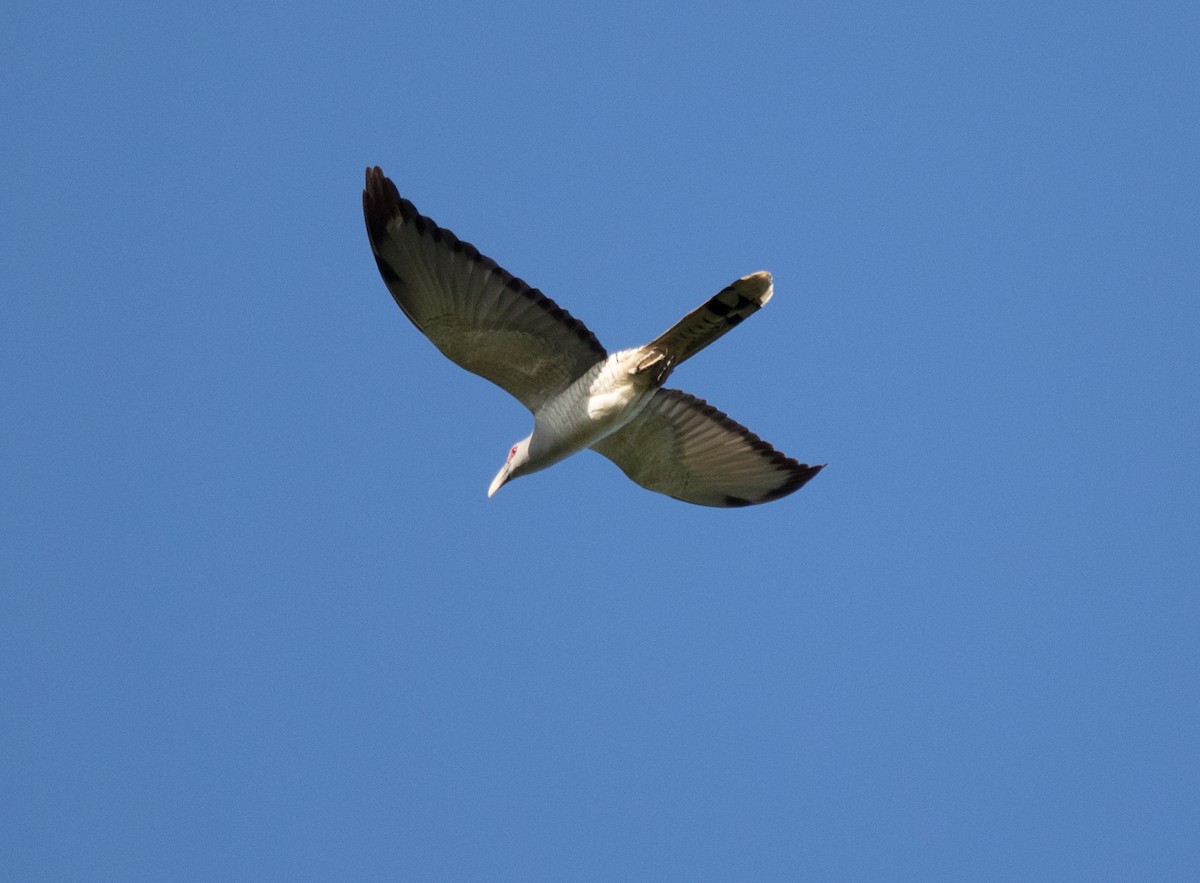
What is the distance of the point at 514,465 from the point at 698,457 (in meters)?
1.89

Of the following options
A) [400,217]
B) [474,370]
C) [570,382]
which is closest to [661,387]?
[570,382]

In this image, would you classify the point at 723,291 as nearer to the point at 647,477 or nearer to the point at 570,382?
the point at 570,382

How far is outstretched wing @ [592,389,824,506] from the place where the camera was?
13055 millimetres

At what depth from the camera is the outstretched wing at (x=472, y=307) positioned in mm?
11203

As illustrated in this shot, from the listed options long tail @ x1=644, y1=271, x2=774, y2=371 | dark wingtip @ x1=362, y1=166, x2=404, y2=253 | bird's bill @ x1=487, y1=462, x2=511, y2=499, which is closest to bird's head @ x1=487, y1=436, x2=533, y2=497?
bird's bill @ x1=487, y1=462, x2=511, y2=499

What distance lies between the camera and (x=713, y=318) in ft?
38.6

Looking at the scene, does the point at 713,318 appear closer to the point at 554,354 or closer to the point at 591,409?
the point at 591,409

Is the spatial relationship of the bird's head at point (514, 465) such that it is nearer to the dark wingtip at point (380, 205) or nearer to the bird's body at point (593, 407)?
the bird's body at point (593, 407)

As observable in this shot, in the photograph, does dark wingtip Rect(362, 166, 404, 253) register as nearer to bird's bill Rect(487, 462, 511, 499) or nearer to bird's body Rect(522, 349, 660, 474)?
bird's body Rect(522, 349, 660, 474)

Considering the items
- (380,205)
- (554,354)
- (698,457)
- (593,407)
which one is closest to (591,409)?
(593,407)

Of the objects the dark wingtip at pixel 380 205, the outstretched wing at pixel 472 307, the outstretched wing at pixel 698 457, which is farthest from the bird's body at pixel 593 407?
the dark wingtip at pixel 380 205

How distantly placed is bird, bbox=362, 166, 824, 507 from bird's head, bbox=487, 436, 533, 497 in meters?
0.01

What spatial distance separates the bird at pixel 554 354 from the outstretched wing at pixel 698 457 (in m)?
0.01

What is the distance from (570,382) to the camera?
1231cm
